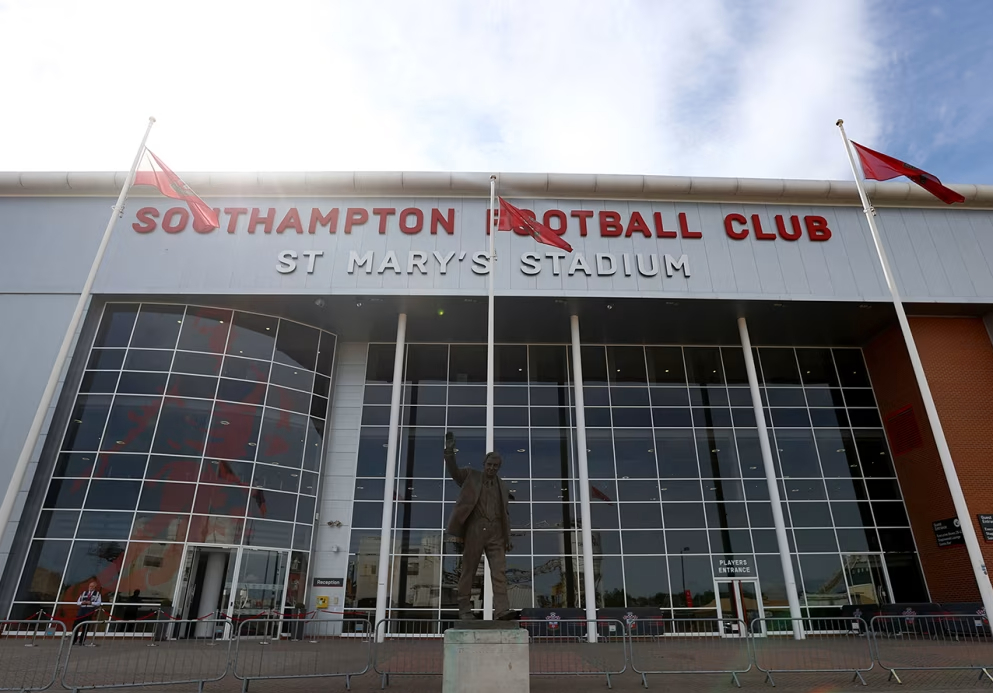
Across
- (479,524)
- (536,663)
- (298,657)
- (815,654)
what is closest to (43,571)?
(298,657)

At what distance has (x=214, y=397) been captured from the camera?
2064cm

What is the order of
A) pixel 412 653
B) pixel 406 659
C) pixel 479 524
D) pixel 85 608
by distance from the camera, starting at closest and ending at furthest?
1. pixel 479 524
2. pixel 406 659
3. pixel 412 653
4. pixel 85 608

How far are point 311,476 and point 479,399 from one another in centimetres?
715

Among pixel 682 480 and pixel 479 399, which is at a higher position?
pixel 479 399

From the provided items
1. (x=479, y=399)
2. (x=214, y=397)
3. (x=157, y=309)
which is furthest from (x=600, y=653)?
(x=157, y=309)

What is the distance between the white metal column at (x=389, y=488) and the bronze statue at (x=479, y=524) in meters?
10.4

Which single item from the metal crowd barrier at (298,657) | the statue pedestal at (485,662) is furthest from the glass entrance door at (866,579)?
the statue pedestal at (485,662)

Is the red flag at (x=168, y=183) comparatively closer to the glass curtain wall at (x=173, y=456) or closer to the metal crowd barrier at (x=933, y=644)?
the glass curtain wall at (x=173, y=456)

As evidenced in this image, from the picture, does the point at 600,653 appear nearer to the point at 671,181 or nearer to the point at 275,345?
the point at 275,345

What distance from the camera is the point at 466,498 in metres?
9.66

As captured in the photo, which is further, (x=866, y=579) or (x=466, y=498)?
(x=866, y=579)

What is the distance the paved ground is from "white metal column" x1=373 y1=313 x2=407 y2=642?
3402 millimetres

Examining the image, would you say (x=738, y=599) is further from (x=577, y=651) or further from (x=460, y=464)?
(x=460, y=464)

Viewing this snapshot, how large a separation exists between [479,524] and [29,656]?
11.2m
